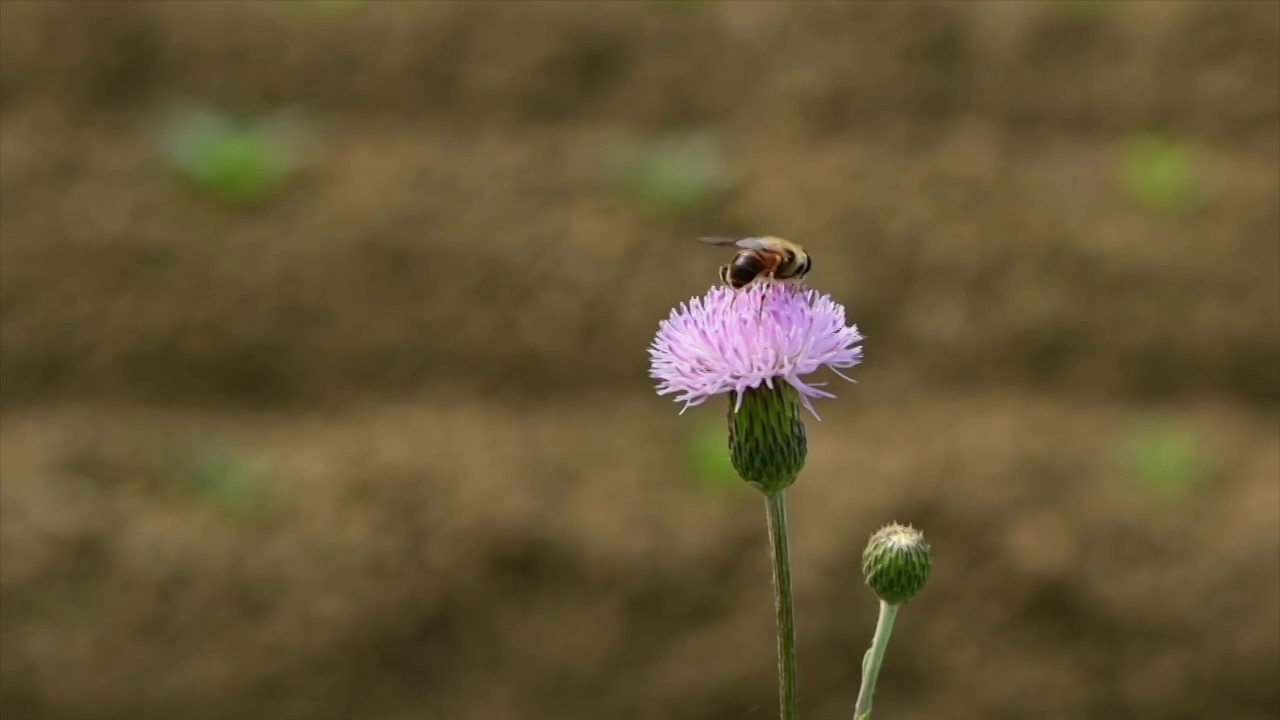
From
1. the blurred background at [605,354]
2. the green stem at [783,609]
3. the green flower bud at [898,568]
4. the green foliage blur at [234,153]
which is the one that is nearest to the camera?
the green stem at [783,609]

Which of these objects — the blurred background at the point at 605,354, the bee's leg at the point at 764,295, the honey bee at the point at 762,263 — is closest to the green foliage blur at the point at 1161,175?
the blurred background at the point at 605,354

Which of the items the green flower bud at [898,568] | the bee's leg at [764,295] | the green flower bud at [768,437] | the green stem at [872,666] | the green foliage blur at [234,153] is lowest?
the green stem at [872,666]

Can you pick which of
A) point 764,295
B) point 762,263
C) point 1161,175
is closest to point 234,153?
point 1161,175

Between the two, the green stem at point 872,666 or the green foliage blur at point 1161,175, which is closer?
the green stem at point 872,666

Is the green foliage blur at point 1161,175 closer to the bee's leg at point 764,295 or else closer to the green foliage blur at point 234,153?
the green foliage blur at point 234,153

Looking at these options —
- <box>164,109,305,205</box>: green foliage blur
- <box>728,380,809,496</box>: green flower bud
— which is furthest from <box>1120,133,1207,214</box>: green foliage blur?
Result: <box>728,380,809,496</box>: green flower bud

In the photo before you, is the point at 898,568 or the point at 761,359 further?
the point at 898,568

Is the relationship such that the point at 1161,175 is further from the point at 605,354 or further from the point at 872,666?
the point at 872,666
